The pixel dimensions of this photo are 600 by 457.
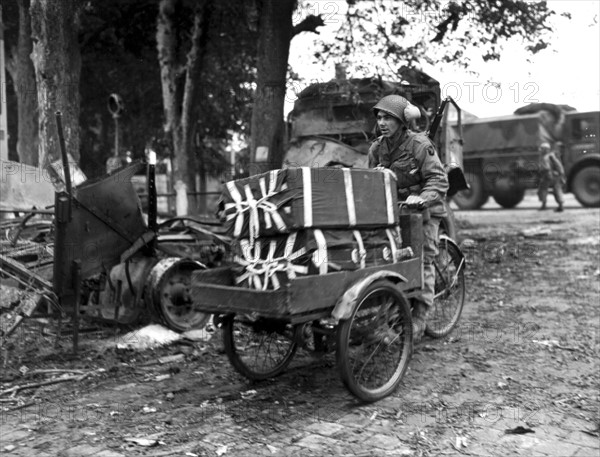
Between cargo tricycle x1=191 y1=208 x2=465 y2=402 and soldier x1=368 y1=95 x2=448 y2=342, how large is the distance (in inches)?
7.8

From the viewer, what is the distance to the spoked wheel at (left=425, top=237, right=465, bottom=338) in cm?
632

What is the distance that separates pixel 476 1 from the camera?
1242 cm

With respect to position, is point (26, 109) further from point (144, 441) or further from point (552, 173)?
point (144, 441)

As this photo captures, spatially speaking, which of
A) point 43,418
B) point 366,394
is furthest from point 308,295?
point 43,418

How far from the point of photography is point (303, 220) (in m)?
4.45

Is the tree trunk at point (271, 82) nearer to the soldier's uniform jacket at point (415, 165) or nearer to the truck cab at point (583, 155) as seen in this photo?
the soldier's uniform jacket at point (415, 165)

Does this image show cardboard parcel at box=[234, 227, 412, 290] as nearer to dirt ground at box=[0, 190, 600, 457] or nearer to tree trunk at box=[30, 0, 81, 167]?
dirt ground at box=[0, 190, 600, 457]

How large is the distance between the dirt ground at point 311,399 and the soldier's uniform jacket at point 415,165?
1381 mm

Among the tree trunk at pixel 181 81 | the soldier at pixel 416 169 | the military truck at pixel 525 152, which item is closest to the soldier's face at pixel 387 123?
the soldier at pixel 416 169

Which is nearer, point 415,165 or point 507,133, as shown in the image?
point 415,165

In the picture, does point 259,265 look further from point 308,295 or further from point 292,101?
point 292,101

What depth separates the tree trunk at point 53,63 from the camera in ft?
33.5

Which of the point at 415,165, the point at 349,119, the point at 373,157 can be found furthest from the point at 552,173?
the point at 415,165

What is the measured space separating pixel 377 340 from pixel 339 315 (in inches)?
21.1
